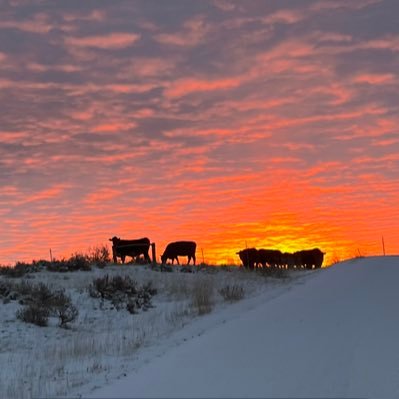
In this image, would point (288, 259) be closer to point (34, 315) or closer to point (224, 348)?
point (34, 315)

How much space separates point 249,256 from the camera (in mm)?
36438

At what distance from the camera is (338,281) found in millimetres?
16750

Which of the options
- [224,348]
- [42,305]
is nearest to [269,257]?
[42,305]

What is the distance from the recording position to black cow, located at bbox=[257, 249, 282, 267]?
36625 millimetres

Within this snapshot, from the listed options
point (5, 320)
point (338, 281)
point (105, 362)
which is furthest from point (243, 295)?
point (105, 362)

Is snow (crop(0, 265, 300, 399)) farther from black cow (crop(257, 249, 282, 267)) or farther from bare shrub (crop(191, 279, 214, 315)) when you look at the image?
black cow (crop(257, 249, 282, 267))

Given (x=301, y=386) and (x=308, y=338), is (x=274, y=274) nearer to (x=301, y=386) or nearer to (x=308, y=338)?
(x=308, y=338)

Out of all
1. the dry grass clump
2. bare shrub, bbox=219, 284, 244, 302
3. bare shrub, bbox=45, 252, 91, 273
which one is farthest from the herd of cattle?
the dry grass clump

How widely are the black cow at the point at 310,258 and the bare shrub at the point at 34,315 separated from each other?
27965 mm

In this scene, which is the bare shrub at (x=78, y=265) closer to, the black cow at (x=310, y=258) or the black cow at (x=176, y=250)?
the black cow at (x=176, y=250)

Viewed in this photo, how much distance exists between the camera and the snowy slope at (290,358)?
695 cm

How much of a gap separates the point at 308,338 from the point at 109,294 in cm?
1021

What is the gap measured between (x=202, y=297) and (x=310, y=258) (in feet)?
82.6

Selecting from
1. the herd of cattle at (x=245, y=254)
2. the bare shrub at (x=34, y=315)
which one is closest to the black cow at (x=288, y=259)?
the herd of cattle at (x=245, y=254)
